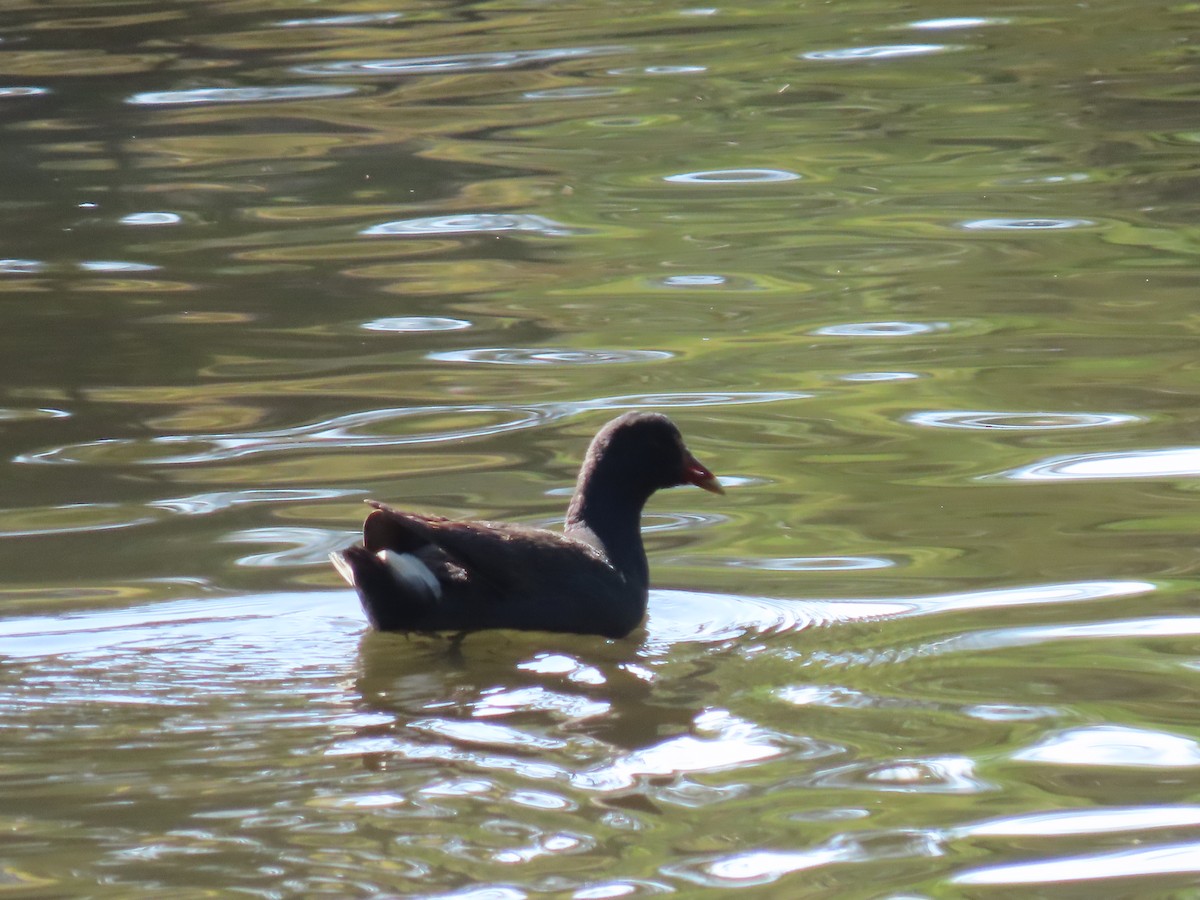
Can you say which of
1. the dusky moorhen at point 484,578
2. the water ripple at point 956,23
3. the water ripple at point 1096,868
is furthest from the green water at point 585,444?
the water ripple at point 956,23

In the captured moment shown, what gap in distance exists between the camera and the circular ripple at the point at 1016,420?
8.35 m

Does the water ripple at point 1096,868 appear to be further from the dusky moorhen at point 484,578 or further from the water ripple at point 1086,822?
the dusky moorhen at point 484,578

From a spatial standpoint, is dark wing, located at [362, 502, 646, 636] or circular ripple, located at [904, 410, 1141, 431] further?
circular ripple, located at [904, 410, 1141, 431]

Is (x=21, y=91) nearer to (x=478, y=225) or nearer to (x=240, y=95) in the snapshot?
(x=240, y=95)

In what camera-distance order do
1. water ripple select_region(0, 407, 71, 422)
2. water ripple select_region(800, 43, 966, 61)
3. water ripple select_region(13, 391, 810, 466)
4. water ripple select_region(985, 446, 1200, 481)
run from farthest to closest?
1. water ripple select_region(800, 43, 966, 61)
2. water ripple select_region(0, 407, 71, 422)
3. water ripple select_region(13, 391, 810, 466)
4. water ripple select_region(985, 446, 1200, 481)

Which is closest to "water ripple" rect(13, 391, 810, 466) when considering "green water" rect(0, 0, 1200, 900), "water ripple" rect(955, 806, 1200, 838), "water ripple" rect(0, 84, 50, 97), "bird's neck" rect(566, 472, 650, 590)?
"green water" rect(0, 0, 1200, 900)

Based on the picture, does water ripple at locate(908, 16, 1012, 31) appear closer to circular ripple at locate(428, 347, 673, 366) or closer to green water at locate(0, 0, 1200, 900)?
green water at locate(0, 0, 1200, 900)

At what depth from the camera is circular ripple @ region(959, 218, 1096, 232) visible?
1170 cm


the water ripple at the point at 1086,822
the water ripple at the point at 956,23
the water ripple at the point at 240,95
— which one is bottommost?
the water ripple at the point at 1086,822

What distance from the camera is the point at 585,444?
8266mm

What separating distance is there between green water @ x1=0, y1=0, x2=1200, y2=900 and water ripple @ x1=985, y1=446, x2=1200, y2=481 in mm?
23

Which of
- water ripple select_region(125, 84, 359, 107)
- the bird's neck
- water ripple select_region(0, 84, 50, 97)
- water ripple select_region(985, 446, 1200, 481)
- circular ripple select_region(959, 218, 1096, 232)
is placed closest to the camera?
the bird's neck

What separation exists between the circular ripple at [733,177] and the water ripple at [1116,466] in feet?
18.9

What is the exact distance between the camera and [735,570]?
22.8 feet
